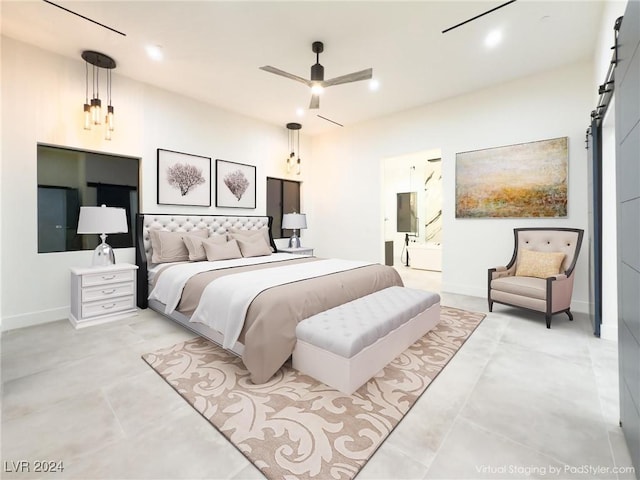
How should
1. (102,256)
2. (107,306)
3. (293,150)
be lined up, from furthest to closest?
(293,150), (102,256), (107,306)

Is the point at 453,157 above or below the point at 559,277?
above

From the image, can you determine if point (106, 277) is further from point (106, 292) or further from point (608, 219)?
point (608, 219)

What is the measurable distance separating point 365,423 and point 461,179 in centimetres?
408

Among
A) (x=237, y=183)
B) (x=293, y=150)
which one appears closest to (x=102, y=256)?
(x=237, y=183)

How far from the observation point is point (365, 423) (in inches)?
66.0

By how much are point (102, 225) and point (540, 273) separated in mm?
5240

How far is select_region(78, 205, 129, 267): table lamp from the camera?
3.29 m

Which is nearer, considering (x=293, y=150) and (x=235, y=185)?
(x=235, y=185)

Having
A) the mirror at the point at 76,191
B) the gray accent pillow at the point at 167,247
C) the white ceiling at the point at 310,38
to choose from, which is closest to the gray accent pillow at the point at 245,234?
the gray accent pillow at the point at 167,247

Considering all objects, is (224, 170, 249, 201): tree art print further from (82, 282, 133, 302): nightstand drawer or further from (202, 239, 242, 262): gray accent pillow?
(82, 282, 133, 302): nightstand drawer

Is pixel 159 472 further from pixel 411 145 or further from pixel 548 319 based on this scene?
pixel 411 145

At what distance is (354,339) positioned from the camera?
1946 mm

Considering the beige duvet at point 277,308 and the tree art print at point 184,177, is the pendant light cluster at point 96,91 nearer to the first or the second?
the tree art print at point 184,177

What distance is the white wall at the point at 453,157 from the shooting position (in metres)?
3.75
